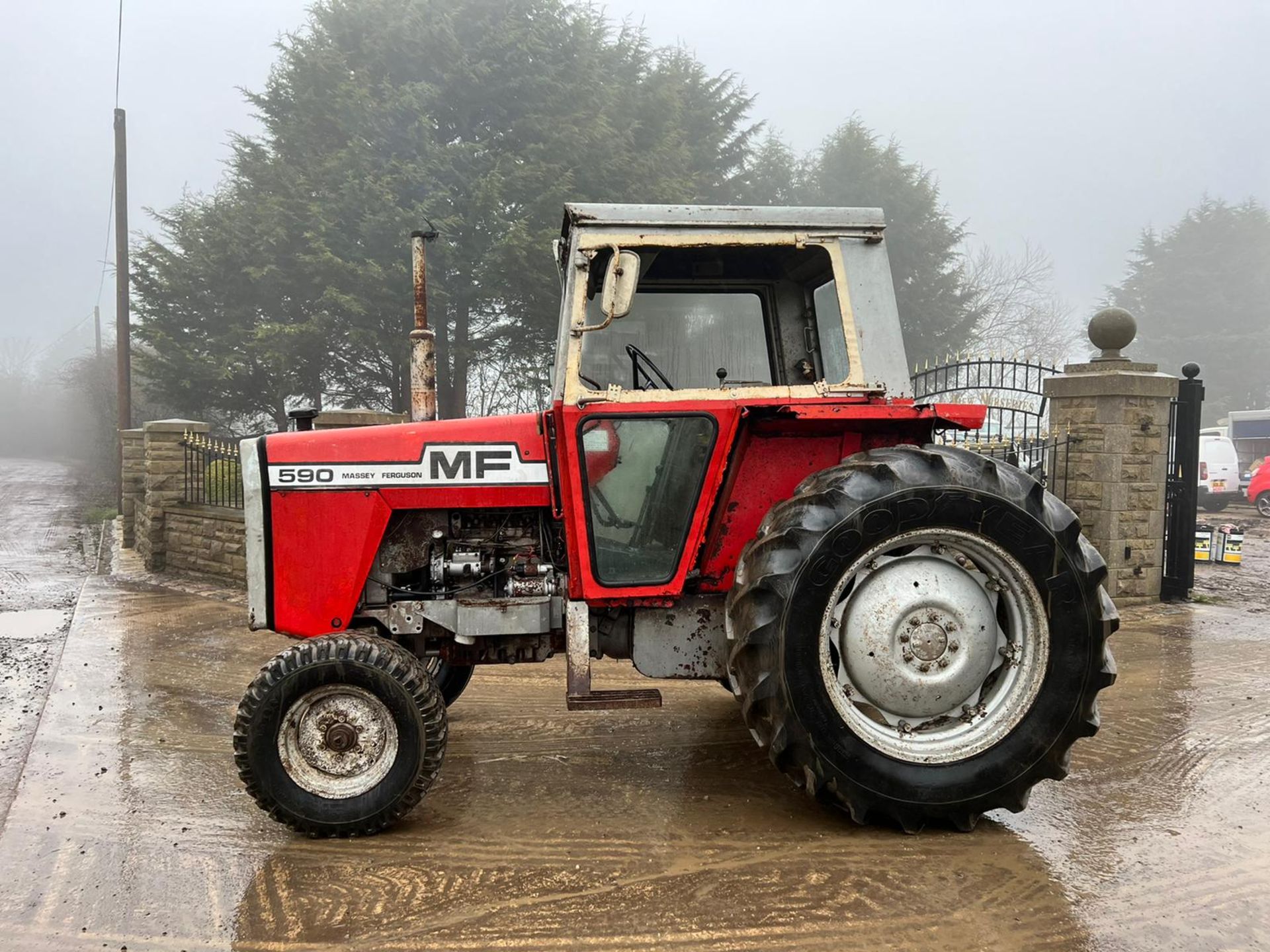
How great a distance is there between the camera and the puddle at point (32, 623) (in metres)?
6.98

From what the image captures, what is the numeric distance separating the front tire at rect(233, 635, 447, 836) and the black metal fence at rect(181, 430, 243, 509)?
7.24m

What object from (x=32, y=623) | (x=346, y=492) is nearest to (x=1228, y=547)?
(x=346, y=492)

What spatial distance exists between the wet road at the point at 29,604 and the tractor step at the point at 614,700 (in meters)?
2.30

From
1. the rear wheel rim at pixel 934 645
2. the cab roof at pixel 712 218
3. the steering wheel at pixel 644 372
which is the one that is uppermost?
the cab roof at pixel 712 218

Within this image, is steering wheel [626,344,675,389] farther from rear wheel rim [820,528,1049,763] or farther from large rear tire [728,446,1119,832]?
rear wheel rim [820,528,1049,763]

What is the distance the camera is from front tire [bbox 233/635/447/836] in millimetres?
3162

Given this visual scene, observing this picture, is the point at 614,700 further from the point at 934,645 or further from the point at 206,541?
the point at 206,541

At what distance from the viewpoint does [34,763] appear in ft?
13.3

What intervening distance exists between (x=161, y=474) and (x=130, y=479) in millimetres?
3735

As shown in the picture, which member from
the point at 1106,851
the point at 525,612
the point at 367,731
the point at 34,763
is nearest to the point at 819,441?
the point at 525,612

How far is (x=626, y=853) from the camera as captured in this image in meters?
3.04

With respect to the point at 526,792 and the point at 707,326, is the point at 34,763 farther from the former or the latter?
the point at 707,326

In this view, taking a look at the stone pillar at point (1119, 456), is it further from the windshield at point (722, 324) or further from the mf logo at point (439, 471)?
the mf logo at point (439, 471)

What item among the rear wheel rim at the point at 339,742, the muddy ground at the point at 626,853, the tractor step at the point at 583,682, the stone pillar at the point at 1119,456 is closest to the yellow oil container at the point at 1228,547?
the stone pillar at the point at 1119,456
